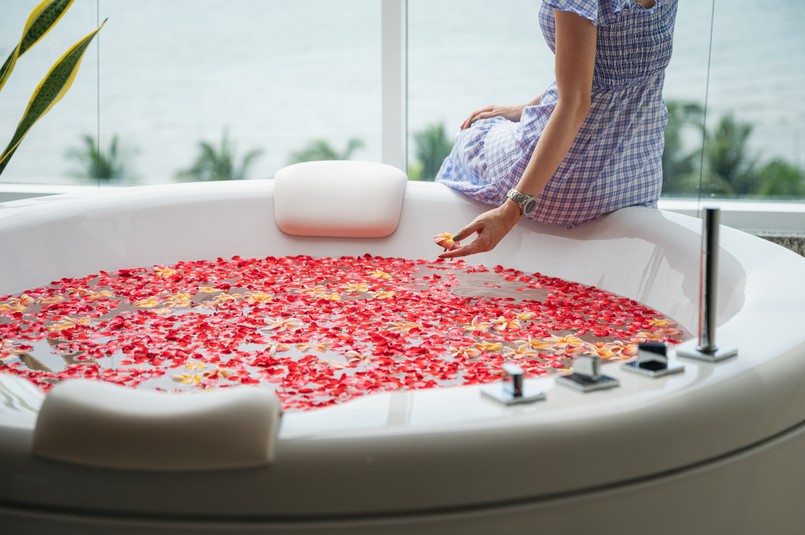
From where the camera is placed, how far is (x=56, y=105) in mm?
3713

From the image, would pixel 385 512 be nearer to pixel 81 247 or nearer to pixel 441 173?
pixel 81 247

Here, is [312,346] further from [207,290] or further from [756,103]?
[756,103]

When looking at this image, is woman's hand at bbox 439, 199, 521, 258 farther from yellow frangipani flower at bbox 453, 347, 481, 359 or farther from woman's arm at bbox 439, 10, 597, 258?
yellow frangipani flower at bbox 453, 347, 481, 359

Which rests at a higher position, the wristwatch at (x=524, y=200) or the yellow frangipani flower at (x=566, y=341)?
the wristwatch at (x=524, y=200)

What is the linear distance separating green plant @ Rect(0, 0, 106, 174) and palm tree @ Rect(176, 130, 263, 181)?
166cm

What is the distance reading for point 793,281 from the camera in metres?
1.30

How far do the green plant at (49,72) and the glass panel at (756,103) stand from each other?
7.22ft

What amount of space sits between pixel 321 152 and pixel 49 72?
1757 mm

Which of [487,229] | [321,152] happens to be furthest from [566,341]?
[321,152]

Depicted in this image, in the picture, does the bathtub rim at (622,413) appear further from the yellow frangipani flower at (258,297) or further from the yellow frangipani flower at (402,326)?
the yellow frangipani flower at (258,297)

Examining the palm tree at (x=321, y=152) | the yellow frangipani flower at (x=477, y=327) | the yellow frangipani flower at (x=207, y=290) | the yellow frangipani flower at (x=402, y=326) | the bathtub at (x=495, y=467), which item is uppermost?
the palm tree at (x=321, y=152)

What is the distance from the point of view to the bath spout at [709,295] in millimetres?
955

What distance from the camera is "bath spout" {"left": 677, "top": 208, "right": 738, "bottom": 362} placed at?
3.13 ft

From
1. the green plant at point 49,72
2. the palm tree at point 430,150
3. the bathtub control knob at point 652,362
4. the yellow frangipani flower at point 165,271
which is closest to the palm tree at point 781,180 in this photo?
the palm tree at point 430,150
